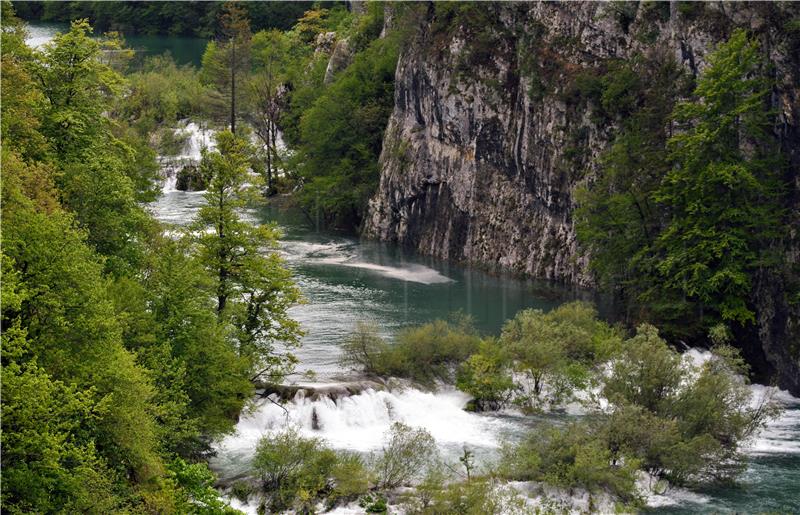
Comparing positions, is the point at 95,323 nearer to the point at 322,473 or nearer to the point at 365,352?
the point at 322,473

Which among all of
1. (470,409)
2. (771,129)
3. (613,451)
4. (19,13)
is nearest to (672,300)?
(771,129)

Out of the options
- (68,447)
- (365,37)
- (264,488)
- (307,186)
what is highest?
(365,37)

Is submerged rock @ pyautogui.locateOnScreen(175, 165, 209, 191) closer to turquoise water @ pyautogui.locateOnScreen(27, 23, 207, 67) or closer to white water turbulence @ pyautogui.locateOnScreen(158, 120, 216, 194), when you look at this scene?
white water turbulence @ pyautogui.locateOnScreen(158, 120, 216, 194)

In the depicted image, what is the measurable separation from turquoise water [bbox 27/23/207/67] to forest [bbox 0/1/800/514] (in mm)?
68615

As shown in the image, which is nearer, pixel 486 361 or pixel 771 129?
pixel 486 361

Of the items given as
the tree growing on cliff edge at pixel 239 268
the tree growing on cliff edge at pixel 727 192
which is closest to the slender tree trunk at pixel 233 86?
the tree growing on cliff edge at pixel 727 192

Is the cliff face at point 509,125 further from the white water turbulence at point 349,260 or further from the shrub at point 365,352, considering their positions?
the shrub at point 365,352

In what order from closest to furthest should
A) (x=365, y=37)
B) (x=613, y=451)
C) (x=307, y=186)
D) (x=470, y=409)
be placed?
(x=613, y=451), (x=470, y=409), (x=307, y=186), (x=365, y=37)

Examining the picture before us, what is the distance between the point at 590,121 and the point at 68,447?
4051cm

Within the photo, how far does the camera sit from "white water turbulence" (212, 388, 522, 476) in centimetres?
3966

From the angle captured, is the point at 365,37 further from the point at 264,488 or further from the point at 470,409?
the point at 264,488

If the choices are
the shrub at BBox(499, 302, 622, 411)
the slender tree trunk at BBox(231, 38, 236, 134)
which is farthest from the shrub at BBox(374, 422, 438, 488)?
the slender tree trunk at BBox(231, 38, 236, 134)

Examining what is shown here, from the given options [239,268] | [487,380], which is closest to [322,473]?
[239,268]

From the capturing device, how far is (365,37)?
8712cm
